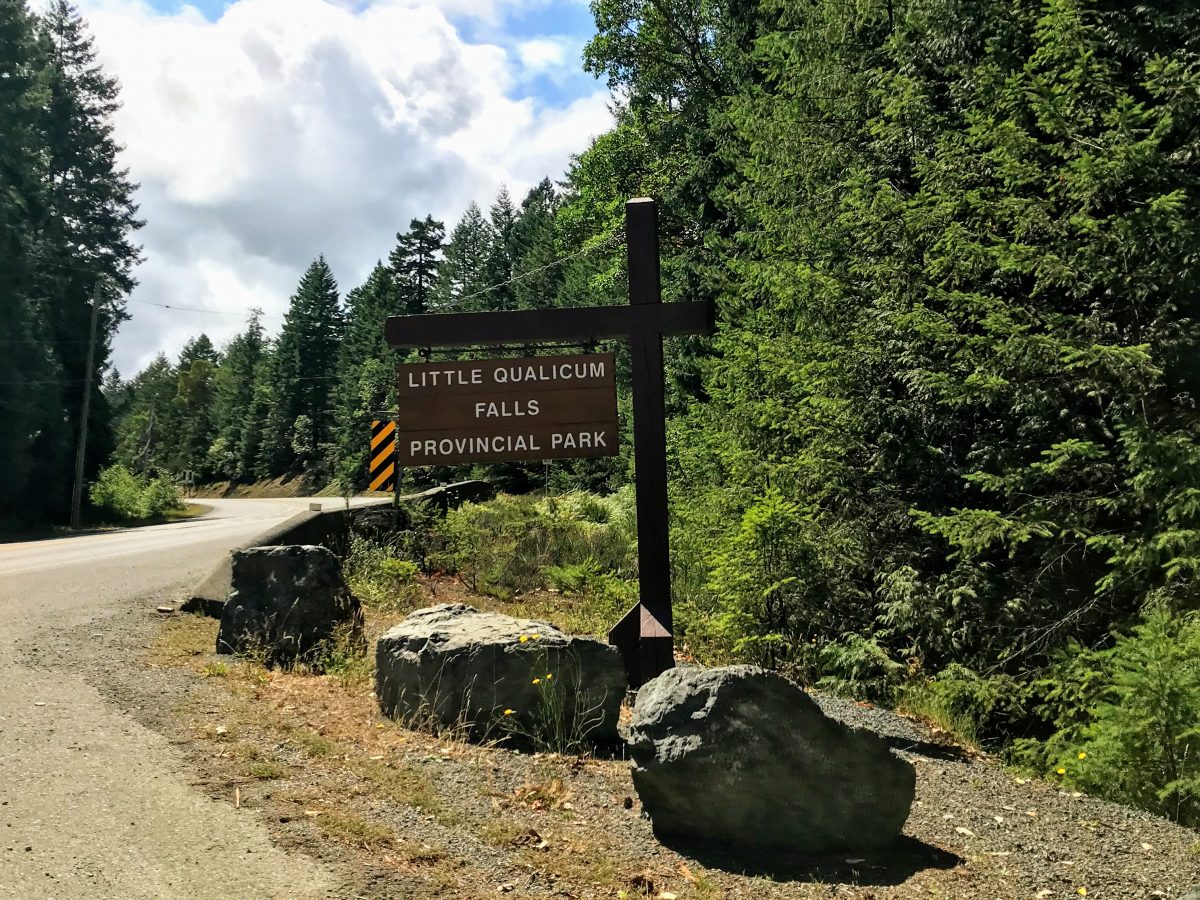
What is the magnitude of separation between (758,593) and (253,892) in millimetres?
5881

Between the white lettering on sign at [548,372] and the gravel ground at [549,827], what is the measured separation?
272 centimetres

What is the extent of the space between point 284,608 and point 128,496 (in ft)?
109

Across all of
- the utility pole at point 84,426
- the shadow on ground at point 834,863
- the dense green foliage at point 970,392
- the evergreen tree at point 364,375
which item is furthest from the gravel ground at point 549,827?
the evergreen tree at point 364,375

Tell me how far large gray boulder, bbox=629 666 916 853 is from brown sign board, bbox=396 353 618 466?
3.07 m

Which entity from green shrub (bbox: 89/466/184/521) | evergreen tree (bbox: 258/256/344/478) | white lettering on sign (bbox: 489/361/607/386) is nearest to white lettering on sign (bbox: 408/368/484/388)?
white lettering on sign (bbox: 489/361/607/386)

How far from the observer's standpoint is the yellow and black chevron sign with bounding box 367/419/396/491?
1427 cm

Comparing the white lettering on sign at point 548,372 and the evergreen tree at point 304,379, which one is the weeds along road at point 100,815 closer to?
the white lettering on sign at point 548,372

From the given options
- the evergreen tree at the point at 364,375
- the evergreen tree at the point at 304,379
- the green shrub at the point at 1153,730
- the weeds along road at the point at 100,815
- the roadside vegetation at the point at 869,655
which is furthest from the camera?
the evergreen tree at the point at 304,379

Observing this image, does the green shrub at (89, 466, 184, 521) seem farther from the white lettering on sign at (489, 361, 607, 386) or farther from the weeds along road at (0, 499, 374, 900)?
the white lettering on sign at (489, 361, 607, 386)

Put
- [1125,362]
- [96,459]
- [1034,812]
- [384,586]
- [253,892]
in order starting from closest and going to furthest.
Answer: [253,892] → [1034,812] → [1125,362] → [384,586] → [96,459]

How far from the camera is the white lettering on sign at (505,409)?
23.5 ft

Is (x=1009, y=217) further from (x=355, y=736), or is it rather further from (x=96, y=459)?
(x=96, y=459)

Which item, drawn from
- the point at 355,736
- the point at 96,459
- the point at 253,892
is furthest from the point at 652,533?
the point at 96,459

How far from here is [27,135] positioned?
2947 centimetres
